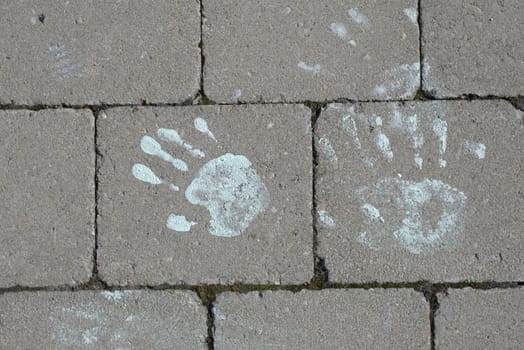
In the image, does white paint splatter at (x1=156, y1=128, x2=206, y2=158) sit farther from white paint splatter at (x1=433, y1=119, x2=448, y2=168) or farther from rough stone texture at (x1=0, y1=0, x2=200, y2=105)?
white paint splatter at (x1=433, y1=119, x2=448, y2=168)

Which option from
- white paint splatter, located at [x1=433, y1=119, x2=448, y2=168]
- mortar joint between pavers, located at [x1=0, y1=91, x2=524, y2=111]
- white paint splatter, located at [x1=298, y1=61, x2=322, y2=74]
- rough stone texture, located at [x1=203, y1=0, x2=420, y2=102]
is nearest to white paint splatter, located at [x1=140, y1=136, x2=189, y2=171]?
mortar joint between pavers, located at [x1=0, y1=91, x2=524, y2=111]

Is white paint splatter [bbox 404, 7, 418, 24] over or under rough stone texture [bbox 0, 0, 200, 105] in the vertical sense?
over

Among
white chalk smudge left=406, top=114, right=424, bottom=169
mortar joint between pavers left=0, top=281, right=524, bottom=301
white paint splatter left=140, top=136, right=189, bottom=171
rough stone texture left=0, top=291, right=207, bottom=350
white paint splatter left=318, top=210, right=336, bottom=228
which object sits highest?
white chalk smudge left=406, top=114, right=424, bottom=169

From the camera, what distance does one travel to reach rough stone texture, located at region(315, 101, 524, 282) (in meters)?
2.96

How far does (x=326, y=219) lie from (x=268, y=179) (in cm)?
29

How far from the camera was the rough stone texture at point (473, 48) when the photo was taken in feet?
9.79

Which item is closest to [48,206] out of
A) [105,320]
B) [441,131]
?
[105,320]

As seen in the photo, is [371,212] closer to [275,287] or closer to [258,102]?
[275,287]

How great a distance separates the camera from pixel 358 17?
2992 mm

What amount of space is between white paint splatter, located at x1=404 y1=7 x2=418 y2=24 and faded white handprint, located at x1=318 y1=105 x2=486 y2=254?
0.43 m

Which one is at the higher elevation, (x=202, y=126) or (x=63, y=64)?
(x=63, y=64)

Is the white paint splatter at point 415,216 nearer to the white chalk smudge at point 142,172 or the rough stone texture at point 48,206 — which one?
the white chalk smudge at point 142,172

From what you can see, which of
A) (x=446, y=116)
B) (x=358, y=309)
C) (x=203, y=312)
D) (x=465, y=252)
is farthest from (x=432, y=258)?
(x=203, y=312)

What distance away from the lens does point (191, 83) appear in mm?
2990
